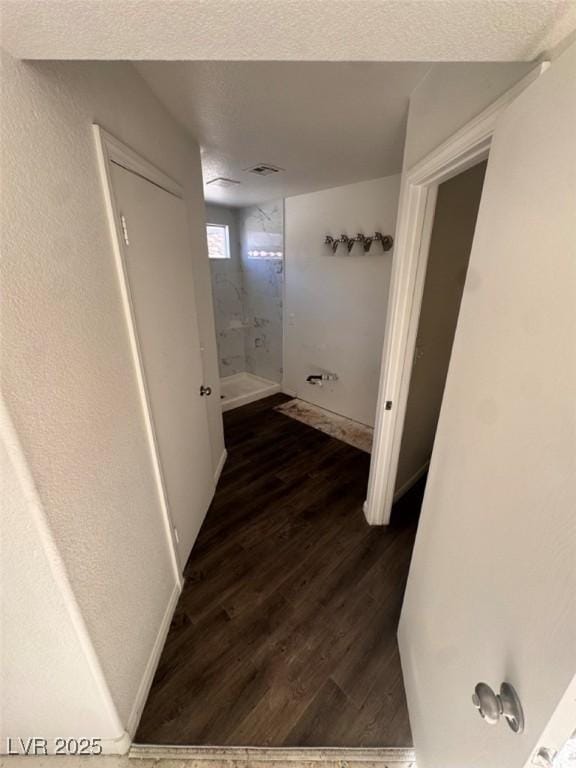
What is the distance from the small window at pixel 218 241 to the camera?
3953 millimetres

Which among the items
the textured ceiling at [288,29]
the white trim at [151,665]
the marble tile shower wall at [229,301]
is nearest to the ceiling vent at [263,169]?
the marble tile shower wall at [229,301]

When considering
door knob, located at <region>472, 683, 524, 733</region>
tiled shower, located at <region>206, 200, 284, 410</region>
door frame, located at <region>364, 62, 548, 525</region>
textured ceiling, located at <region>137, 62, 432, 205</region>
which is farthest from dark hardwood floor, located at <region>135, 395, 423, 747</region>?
textured ceiling, located at <region>137, 62, 432, 205</region>

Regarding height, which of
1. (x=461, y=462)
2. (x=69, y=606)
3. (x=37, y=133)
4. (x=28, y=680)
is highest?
(x=37, y=133)

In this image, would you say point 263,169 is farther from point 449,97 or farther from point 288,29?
point 288,29

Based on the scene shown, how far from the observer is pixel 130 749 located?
1.08m

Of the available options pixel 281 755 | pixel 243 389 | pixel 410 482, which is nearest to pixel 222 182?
pixel 243 389

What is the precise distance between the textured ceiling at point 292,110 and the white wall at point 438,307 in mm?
512

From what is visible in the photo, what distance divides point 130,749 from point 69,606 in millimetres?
741

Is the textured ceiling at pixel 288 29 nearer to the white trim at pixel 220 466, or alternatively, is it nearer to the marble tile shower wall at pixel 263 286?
the white trim at pixel 220 466

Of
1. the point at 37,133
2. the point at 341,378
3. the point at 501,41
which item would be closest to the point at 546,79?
the point at 501,41

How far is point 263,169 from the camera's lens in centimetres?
237

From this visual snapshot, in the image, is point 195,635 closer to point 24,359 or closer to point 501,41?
point 24,359

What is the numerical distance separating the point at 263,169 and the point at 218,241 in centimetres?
186

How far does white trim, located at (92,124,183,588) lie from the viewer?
3.26 feet
